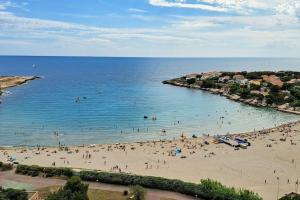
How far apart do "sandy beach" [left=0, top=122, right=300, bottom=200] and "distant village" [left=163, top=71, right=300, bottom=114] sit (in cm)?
3803

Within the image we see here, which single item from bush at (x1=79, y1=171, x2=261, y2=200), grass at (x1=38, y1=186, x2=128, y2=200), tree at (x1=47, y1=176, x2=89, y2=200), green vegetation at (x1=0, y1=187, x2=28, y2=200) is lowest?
grass at (x1=38, y1=186, x2=128, y2=200)

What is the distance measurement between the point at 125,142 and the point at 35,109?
118 feet

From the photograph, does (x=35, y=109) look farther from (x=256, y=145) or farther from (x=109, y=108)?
(x=256, y=145)

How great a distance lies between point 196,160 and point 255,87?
72241 mm

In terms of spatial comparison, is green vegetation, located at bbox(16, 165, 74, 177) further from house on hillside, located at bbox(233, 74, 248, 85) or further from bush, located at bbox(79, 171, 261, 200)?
house on hillside, located at bbox(233, 74, 248, 85)

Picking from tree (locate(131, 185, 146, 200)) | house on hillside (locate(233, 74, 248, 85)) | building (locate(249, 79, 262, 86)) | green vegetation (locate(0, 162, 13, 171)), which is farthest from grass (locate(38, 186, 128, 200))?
house on hillside (locate(233, 74, 248, 85))

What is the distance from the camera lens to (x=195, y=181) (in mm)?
45188

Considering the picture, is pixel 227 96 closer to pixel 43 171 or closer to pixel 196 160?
pixel 196 160

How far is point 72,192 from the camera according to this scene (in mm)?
33781

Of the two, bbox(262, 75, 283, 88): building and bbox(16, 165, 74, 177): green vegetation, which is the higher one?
bbox(262, 75, 283, 88): building

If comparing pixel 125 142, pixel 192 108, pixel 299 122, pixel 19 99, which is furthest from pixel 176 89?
pixel 125 142

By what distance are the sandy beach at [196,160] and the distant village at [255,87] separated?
3803 cm

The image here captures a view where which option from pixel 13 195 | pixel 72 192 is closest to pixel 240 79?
pixel 72 192

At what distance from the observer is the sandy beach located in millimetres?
46562
